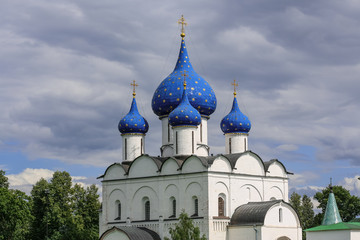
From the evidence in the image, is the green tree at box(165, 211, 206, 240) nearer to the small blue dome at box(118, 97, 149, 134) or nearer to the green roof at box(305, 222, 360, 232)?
the green roof at box(305, 222, 360, 232)

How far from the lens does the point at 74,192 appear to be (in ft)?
154

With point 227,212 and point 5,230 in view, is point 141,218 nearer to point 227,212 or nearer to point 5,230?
point 227,212

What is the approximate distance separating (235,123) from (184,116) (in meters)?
4.22

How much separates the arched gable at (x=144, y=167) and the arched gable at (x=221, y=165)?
130 inches

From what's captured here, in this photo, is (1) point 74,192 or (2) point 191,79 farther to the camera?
(1) point 74,192

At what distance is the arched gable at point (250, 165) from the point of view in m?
35.3

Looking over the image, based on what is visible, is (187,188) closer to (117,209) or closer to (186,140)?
(186,140)

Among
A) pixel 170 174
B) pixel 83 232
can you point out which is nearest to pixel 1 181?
pixel 83 232

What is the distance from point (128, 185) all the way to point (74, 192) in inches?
414

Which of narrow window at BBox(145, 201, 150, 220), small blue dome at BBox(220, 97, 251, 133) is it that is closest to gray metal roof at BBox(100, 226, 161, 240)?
narrow window at BBox(145, 201, 150, 220)

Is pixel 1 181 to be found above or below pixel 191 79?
below

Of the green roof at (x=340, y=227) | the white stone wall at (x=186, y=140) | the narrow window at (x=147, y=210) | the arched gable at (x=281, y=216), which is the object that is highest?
the white stone wall at (x=186, y=140)

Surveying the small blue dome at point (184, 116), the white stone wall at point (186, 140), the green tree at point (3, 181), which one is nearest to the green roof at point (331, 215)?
the white stone wall at point (186, 140)

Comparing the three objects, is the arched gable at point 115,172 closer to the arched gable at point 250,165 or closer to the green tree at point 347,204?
the arched gable at point 250,165
